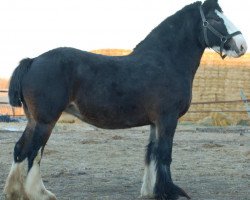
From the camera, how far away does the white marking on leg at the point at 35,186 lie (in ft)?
20.6

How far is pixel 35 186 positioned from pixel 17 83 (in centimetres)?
115

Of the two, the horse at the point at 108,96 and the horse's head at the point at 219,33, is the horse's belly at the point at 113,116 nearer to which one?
the horse at the point at 108,96

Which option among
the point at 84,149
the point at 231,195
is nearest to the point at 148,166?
the point at 231,195

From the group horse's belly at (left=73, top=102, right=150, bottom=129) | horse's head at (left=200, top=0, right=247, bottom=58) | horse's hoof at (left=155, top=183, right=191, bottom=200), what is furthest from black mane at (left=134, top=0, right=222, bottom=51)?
horse's hoof at (left=155, top=183, right=191, bottom=200)

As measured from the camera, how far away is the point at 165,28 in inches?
282

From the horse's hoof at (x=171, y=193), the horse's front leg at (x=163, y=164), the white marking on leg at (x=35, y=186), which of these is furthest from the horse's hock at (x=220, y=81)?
the white marking on leg at (x=35, y=186)

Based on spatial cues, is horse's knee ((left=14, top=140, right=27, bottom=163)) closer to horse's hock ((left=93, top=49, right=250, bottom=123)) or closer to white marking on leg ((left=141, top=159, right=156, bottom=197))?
white marking on leg ((left=141, top=159, right=156, bottom=197))

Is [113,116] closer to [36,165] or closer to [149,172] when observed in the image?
[149,172]

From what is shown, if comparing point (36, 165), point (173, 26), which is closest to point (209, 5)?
point (173, 26)

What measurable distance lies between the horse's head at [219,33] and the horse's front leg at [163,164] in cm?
114

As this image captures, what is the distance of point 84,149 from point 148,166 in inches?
249

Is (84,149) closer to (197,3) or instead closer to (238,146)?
(238,146)

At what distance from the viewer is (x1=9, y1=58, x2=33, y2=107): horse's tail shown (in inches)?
256

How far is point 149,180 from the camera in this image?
6.84 m
